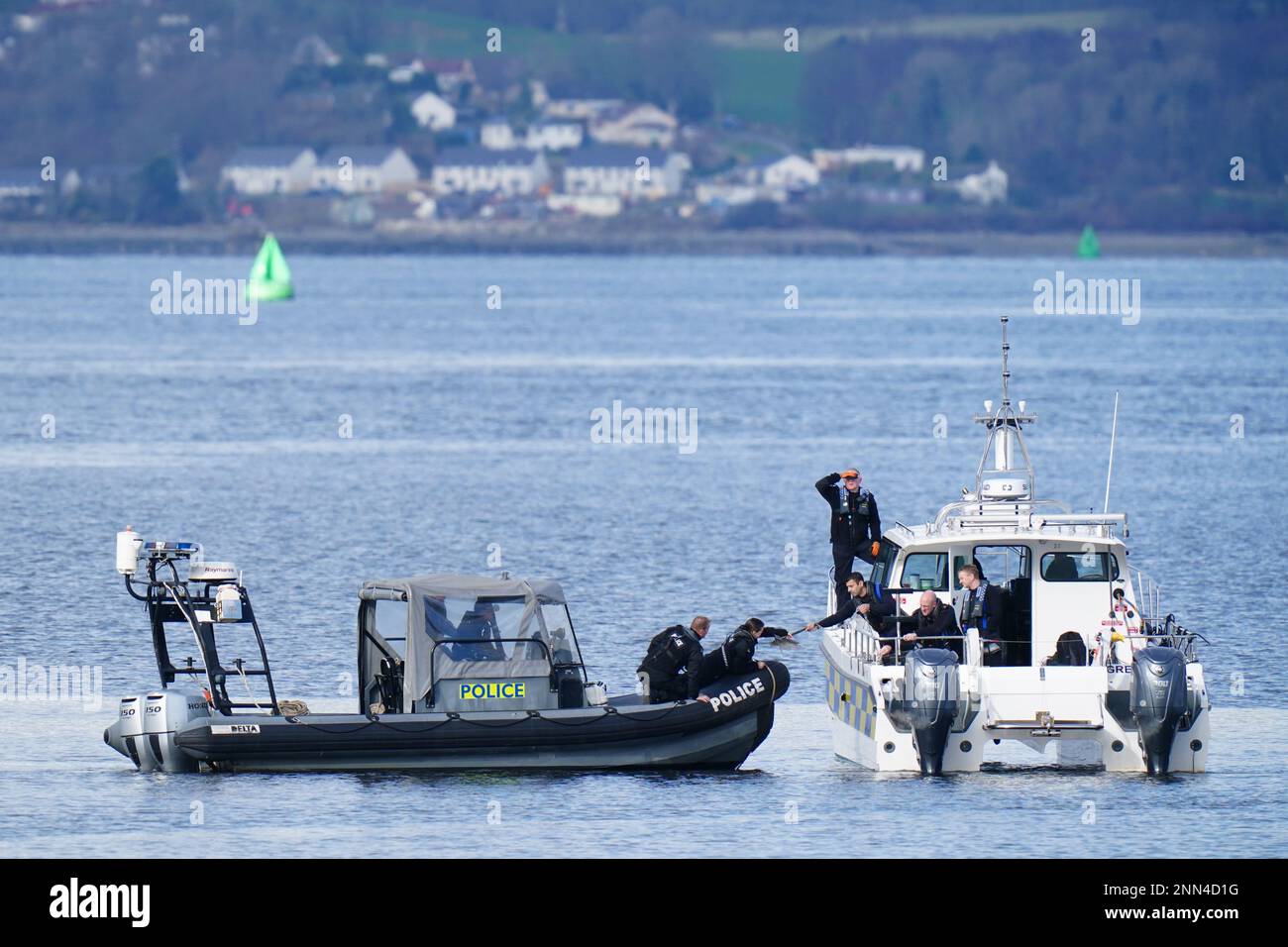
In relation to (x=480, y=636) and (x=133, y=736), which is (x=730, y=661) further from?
(x=133, y=736)

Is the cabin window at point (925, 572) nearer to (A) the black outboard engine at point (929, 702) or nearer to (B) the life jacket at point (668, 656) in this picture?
(A) the black outboard engine at point (929, 702)

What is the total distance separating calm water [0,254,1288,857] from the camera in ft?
75.7

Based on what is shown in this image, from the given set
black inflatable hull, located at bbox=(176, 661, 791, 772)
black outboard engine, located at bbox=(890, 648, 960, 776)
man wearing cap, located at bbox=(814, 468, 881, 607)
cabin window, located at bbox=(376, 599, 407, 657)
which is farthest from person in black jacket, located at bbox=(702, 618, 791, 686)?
cabin window, located at bbox=(376, 599, 407, 657)

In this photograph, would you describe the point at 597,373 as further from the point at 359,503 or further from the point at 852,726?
the point at 852,726

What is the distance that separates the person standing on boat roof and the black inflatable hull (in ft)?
7.99

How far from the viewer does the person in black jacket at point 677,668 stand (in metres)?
25.3

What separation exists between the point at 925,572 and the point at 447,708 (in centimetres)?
576

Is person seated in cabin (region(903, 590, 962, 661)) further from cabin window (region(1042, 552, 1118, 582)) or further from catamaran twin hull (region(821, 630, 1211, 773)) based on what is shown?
cabin window (region(1042, 552, 1118, 582))

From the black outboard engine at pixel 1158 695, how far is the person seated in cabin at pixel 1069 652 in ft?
3.21

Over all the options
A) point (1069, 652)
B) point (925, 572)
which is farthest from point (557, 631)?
point (1069, 652)

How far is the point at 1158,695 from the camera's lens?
939 inches

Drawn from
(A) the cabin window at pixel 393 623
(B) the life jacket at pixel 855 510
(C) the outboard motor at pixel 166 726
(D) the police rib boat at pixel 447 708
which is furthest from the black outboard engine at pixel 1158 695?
(C) the outboard motor at pixel 166 726
